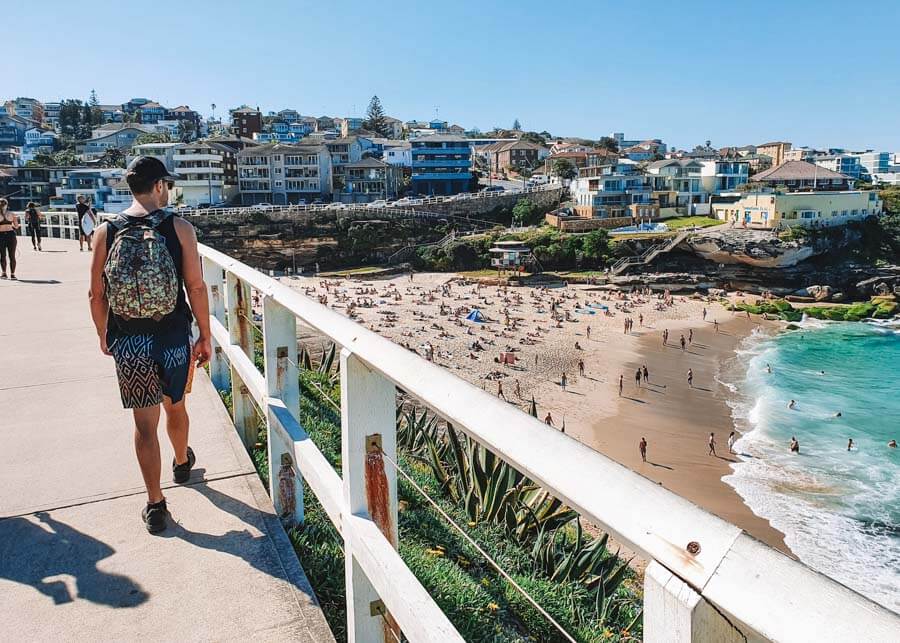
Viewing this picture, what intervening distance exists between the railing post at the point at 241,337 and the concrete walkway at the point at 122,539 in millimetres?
103

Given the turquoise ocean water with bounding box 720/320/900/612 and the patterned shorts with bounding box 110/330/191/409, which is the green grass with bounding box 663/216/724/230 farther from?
the patterned shorts with bounding box 110/330/191/409

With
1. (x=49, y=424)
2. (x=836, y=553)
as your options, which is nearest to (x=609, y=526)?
(x=49, y=424)

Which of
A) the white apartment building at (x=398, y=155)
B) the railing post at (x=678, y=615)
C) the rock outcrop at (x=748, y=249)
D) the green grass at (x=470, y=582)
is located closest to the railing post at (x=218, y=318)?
the green grass at (x=470, y=582)

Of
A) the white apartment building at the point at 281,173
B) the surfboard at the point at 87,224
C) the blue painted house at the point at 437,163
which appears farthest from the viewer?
the blue painted house at the point at 437,163

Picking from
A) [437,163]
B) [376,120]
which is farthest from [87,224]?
[376,120]

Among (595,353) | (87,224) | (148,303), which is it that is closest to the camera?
(148,303)

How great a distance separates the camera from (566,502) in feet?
3.41

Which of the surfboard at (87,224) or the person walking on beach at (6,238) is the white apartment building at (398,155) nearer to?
the surfboard at (87,224)

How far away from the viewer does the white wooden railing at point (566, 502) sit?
738 mm

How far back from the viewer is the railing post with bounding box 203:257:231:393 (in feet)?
16.0

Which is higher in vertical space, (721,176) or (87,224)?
(721,176)

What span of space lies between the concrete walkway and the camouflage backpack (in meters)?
0.90

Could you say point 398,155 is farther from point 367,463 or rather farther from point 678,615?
point 678,615

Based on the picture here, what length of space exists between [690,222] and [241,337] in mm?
61181
